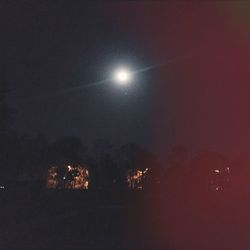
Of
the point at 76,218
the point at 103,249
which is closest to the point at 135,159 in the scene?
the point at 76,218

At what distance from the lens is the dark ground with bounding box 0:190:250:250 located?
18.7 meters

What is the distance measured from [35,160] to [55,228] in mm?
42846

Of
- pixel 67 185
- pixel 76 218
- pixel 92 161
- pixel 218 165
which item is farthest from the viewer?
pixel 218 165

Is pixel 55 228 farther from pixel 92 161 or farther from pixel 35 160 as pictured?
pixel 92 161

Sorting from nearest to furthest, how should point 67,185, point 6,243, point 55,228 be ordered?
point 6,243 → point 55,228 → point 67,185

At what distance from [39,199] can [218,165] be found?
68.9 metres

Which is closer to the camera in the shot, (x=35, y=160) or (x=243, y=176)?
(x=35, y=160)

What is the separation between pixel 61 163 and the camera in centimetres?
6788

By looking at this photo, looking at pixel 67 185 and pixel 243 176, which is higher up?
pixel 243 176

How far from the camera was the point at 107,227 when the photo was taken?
2459 cm

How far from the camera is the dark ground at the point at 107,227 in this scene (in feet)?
61.3

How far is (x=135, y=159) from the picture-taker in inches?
3433

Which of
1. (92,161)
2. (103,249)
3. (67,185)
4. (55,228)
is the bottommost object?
(103,249)

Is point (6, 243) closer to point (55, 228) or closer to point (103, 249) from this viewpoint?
point (103, 249)
